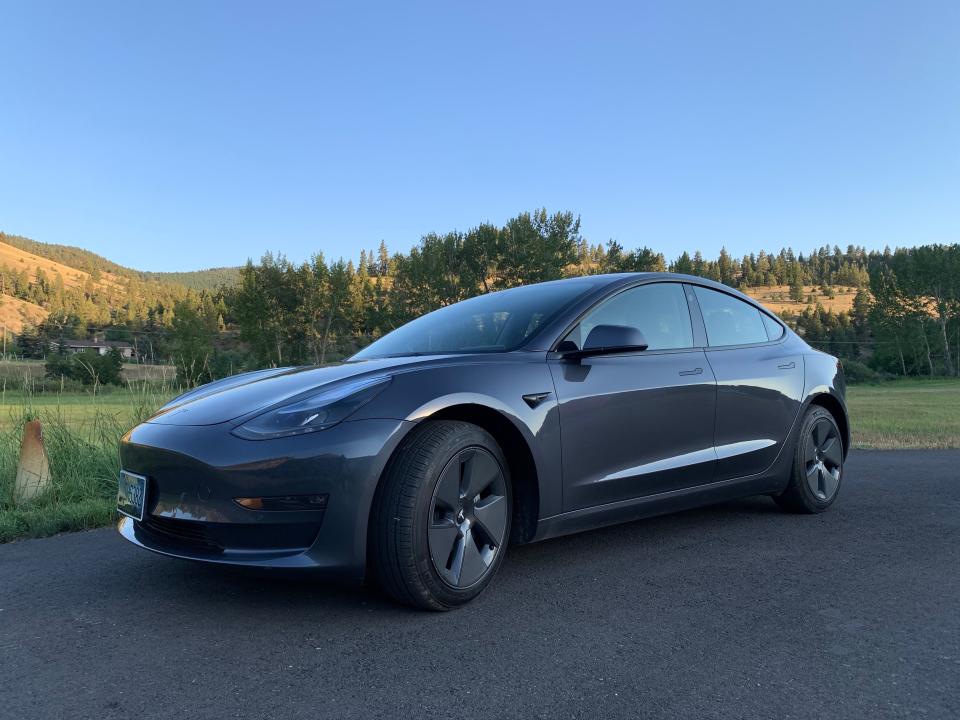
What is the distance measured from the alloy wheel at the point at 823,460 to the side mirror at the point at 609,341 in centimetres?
198

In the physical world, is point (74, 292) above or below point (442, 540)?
above

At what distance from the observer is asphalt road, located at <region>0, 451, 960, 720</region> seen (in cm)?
209

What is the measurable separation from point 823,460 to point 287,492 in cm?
373

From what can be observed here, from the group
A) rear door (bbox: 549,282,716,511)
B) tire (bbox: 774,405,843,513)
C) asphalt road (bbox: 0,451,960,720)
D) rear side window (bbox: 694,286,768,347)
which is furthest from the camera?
tire (bbox: 774,405,843,513)

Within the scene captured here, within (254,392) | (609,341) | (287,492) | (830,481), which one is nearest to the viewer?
(287,492)

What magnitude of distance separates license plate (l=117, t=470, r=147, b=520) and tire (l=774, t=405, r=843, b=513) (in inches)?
147

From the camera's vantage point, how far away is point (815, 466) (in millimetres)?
4695

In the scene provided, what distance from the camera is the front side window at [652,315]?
12.3ft

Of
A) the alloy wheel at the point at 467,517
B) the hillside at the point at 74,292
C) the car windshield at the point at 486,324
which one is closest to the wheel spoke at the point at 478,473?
the alloy wheel at the point at 467,517

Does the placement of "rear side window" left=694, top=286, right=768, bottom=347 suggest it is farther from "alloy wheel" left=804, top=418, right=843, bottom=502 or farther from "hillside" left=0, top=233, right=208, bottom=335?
"hillside" left=0, top=233, right=208, bottom=335

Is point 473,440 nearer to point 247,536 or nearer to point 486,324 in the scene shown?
point 247,536

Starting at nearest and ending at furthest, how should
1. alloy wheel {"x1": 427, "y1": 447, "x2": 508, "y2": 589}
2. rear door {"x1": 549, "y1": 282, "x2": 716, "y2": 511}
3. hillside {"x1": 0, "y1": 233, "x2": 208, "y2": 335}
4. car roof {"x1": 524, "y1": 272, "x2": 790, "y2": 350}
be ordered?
alloy wheel {"x1": 427, "y1": 447, "x2": 508, "y2": 589} → rear door {"x1": 549, "y1": 282, "x2": 716, "y2": 511} → car roof {"x1": 524, "y1": 272, "x2": 790, "y2": 350} → hillside {"x1": 0, "y1": 233, "x2": 208, "y2": 335}

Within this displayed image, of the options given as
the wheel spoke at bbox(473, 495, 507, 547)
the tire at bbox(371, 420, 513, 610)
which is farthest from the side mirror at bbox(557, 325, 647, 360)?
the wheel spoke at bbox(473, 495, 507, 547)

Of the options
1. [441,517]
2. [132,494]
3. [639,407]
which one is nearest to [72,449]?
[132,494]
